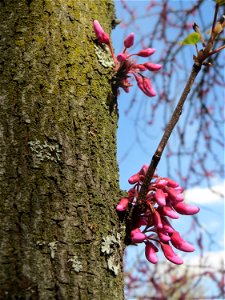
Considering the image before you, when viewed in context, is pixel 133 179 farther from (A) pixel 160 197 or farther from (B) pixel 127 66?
(B) pixel 127 66

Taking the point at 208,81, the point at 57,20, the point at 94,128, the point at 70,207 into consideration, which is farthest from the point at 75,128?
the point at 208,81

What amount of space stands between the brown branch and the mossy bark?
0.06 meters

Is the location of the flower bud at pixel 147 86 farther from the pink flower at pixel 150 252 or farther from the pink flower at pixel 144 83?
the pink flower at pixel 150 252

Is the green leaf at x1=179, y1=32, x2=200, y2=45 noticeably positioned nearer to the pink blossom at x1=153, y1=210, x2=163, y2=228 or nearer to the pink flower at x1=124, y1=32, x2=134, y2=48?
the pink flower at x1=124, y1=32, x2=134, y2=48

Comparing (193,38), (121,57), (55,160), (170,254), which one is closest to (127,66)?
(121,57)

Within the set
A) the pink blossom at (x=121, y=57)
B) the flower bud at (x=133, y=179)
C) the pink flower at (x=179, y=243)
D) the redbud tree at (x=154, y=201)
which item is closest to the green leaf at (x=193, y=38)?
the redbud tree at (x=154, y=201)

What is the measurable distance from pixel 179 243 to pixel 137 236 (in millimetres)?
125

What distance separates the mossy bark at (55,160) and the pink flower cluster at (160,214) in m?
0.08

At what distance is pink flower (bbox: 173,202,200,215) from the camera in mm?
1185

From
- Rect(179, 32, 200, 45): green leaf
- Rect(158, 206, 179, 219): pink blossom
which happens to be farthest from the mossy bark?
Rect(179, 32, 200, 45): green leaf

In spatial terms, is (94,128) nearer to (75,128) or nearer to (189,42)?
(75,128)

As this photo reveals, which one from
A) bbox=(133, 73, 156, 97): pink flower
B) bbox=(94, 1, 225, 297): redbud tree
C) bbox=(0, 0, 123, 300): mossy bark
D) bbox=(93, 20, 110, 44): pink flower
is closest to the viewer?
bbox=(0, 0, 123, 300): mossy bark

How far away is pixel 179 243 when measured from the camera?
3.90 ft

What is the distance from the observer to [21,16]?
3.85 feet
